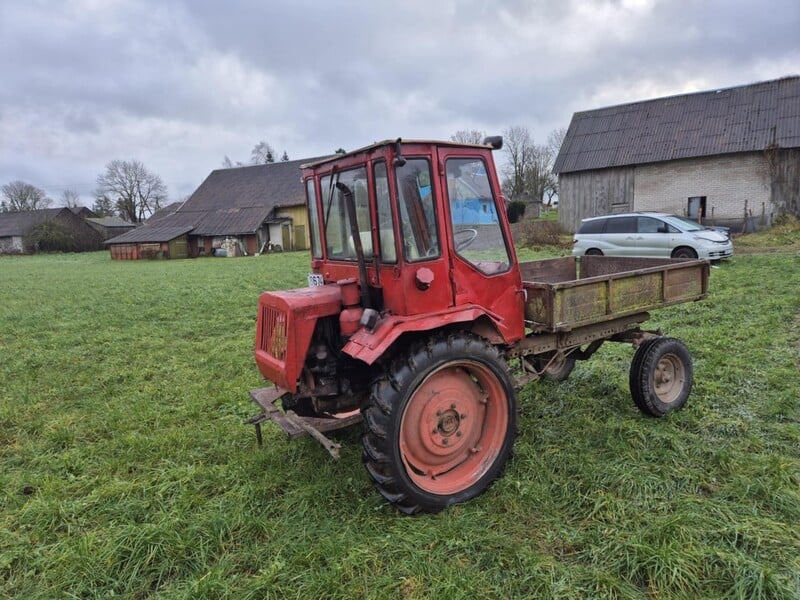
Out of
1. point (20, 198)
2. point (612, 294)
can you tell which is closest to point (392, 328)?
point (612, 294)

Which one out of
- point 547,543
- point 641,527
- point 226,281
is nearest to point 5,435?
point 547,543

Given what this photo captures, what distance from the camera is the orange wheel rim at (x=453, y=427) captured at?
3383 mm

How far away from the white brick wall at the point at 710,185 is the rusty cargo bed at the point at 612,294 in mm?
19220

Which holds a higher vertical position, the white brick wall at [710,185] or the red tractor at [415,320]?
the white brick wall at [710,185]

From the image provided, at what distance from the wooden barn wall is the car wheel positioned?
34.3ft

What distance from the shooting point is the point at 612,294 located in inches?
169

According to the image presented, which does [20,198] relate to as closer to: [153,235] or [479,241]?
[153,235]

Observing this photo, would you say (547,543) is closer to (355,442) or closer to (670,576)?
(670,576)

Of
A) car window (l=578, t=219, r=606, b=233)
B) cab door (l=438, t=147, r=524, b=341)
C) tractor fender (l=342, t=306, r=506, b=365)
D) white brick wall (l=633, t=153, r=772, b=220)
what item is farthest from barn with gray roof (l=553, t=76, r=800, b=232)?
tractor fender (l=342, t=306, r=506, b=365)

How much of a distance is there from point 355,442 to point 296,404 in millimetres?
614

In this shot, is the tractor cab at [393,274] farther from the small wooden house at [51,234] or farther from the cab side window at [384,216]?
the small wooden house at [51,234]

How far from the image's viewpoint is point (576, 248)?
15070mm

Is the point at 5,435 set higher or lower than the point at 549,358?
lower

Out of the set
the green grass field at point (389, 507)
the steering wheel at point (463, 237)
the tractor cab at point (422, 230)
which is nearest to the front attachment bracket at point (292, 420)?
the green grass field at point (389, 507)
